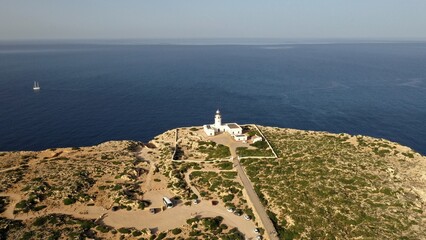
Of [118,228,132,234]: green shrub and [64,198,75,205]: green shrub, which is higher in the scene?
[64,198,75,205]: green shrub

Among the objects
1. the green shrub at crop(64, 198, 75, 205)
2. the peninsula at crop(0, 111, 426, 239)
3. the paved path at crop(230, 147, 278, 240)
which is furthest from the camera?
the green shrub at crop(64, 198, 75, 205)

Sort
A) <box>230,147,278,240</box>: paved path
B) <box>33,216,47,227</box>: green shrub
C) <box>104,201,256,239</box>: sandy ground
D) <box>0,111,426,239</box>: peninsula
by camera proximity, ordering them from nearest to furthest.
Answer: <box>230,147,278,240</box>: paved path → <box>0,111,426,239</box>: peninsula → <box>33,216,47,227</box>: green shrub → <box>104,201,256,239</box>: sandy ground

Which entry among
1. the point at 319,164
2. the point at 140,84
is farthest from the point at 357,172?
the point at 140,84

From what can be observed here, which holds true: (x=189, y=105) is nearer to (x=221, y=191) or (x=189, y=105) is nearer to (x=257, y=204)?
(x=221, y=191)

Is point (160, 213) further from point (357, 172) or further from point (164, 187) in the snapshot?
point (357, 172)

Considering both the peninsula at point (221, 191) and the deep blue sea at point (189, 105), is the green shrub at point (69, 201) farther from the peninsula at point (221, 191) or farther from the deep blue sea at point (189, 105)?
the deep blue sea at point (189, 105)

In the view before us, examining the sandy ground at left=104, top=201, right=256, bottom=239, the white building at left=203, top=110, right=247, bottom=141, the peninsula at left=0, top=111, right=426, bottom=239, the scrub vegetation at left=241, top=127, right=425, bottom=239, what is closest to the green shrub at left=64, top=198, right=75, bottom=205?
the peninsula at left=0, top=111, right=426, bottom=239

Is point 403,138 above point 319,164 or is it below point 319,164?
below

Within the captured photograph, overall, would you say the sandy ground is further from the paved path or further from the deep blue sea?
the deep blue sea

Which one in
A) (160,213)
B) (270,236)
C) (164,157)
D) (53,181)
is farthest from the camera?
(164,157)
